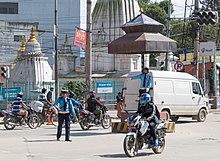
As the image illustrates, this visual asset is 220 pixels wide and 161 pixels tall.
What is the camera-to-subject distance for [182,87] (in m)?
25.2

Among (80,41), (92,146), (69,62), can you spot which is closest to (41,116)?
(92,146)

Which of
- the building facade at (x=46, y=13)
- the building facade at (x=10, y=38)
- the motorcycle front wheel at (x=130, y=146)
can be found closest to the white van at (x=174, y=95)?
the motorcycle front wheel at (x=130, y=146)

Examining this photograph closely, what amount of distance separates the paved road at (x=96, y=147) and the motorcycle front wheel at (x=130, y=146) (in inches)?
7.2

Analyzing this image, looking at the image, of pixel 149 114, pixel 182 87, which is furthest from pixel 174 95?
pixel 149 114

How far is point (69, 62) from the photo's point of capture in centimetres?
5409

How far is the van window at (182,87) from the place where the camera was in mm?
24688

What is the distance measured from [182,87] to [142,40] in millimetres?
4907

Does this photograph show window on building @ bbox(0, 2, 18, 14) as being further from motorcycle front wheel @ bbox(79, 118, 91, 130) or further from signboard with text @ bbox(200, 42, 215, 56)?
motorcycle front wheel @ bbox(79, 118, 91, 130)

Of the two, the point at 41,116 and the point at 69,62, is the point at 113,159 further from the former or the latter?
the point at 69,62

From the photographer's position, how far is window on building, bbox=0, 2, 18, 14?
3268 inches

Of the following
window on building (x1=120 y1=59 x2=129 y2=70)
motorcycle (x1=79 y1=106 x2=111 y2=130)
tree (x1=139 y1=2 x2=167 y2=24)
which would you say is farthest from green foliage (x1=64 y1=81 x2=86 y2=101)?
tree (x1=139 y1=2 x2=167 y2=24)

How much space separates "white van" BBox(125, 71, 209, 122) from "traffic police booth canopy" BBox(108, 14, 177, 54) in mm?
1680

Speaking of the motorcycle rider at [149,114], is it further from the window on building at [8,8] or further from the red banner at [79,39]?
the window on building at [8,8]

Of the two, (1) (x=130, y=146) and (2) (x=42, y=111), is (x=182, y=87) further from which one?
(1) (x=130, y=146)
